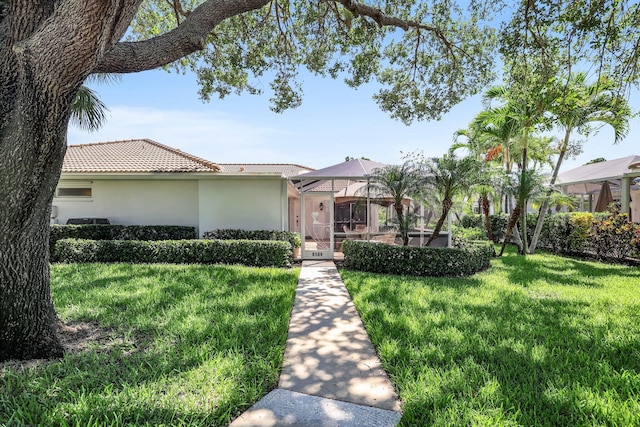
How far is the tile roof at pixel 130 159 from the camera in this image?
545 inches

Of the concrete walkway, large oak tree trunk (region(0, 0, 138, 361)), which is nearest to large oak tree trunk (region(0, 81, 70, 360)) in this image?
large oak tree trunk (region(0, 0, 138, 361))

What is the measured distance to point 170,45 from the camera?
493cm

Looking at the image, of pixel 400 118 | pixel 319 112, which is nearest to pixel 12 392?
pixel 400 118

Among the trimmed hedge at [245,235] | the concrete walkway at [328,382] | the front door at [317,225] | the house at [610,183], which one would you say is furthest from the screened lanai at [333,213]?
the house at [610,183]

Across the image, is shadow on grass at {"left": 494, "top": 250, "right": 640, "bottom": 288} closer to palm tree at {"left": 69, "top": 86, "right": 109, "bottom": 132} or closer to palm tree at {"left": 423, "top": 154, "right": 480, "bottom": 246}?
palm tree at {"left": 423, "top": 154, "right": 480, "bottom": 246}

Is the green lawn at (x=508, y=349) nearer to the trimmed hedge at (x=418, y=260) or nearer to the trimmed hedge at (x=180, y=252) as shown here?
the trimmed hedge at (x=418, y=260)

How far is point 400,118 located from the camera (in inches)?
511

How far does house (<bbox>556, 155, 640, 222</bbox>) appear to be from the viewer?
1535 cm

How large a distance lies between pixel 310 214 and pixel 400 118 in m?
5.44

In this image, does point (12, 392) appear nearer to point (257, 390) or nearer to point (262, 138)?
point (257, 390)

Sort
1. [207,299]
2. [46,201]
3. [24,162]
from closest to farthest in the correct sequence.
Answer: [24,162]
[46,201]
[207,299]

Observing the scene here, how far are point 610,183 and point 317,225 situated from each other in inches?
704

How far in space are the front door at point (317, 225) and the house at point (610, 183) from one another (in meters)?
12.6

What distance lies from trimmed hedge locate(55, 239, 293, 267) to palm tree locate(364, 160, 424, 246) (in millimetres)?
4048
